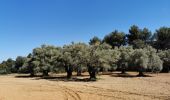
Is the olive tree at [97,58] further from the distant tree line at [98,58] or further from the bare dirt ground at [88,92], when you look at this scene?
the bare dirt ground at [88,92]

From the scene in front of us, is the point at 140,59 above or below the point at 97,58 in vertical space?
above

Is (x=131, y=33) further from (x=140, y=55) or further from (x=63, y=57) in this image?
(x=63, y=57)

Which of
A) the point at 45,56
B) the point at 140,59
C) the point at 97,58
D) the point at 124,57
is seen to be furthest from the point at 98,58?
the point at 45,56

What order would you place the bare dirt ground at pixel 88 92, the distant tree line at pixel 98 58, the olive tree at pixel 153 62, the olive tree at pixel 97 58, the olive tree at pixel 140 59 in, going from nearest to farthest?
the bare dirt ground at pixel 88 92 < the olive tree at pixel 97 58 < the distant tree line at pixel 98 58 < the olive tree at pixel 140 59 < the olive tree at pixel 153 62

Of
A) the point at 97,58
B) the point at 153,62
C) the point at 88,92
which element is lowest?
the point at 88,92

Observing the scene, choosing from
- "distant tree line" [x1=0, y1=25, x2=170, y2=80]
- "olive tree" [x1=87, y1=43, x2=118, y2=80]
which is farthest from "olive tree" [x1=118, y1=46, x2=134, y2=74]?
"olive tree" [x1=87, y1=43, x2=118, y2=80]

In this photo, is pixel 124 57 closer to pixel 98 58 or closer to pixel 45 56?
pixel 45 56

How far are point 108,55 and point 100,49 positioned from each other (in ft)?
6.49

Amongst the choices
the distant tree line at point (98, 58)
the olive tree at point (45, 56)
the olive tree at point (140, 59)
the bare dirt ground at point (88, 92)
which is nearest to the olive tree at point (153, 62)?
the distant tree line at point (98, 58)

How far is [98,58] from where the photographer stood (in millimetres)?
48656

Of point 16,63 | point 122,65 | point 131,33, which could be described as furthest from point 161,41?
point 16,63

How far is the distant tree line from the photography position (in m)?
49.8

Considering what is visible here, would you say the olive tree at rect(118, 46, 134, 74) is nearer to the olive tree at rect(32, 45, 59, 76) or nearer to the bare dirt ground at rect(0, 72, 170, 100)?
the olive tree at rect(32, 45, 59, 76)

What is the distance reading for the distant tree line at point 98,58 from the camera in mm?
49781
